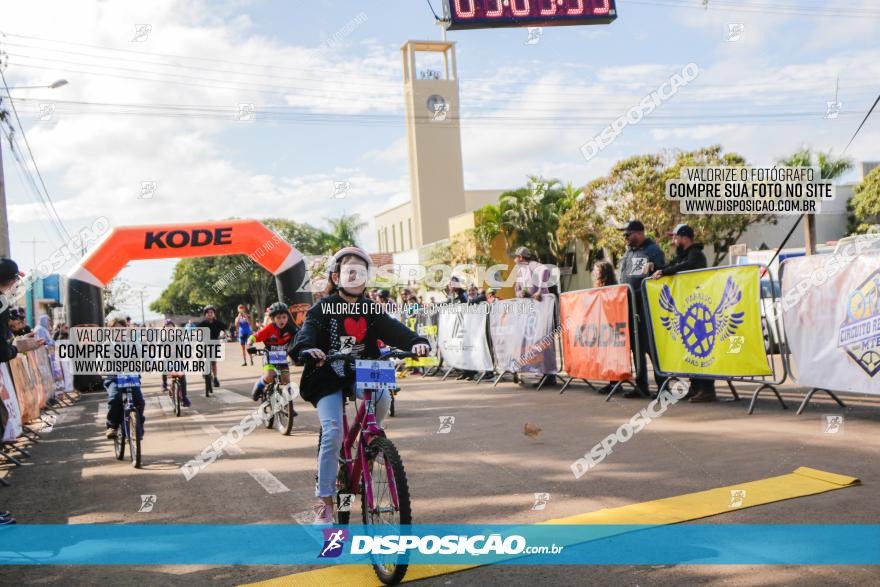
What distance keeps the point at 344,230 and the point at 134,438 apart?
187ft

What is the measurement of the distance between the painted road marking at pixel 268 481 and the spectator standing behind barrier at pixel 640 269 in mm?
5542

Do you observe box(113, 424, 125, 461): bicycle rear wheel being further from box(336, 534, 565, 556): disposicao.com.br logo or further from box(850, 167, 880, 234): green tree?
box(850, 167, 880, 234): green tree

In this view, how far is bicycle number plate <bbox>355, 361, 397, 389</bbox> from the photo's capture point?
439 cm

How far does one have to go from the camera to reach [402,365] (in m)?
18.4

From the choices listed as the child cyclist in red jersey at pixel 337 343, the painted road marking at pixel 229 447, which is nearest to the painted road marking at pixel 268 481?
the painted road marking at pixel 229 447

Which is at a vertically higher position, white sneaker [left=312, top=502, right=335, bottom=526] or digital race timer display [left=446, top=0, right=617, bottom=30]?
digital race timer display [left=446, top=0, right=617, bottom=30]

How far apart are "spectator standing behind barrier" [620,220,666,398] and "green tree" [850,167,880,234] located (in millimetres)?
35868

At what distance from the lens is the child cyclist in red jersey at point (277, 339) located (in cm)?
1068

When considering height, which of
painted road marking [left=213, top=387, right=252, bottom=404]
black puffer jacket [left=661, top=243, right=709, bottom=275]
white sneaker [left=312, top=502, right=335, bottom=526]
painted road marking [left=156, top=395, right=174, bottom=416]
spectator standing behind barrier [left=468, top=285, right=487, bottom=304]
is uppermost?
black puffer jacket [left=661, top=243, right=709, bottom=275]

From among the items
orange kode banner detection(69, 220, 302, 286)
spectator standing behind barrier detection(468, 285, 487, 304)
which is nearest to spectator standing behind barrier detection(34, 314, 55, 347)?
orange kode banner detection(69, 220, 302, 286)

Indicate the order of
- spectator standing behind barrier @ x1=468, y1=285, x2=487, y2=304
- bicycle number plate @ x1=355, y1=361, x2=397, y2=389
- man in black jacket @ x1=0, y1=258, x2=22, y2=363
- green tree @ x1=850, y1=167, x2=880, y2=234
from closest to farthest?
bicycle number plate @ x1=355, y1=361, x2=397, y2=389 → man in black jacket @ x1=0, y1=258, x2=22, y2=363 → spectator standing behind barrier @ x1=468, y1=285, x2=487, y2=304 → green tree @ x1=850, y1=167, x2=880, y2=234

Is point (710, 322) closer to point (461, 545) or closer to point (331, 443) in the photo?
point (461, 545)

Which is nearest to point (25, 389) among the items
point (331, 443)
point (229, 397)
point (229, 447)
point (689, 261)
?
point (229, 397)

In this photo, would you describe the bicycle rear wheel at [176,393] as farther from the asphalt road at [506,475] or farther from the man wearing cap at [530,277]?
the man wearing cap at [530,277]
